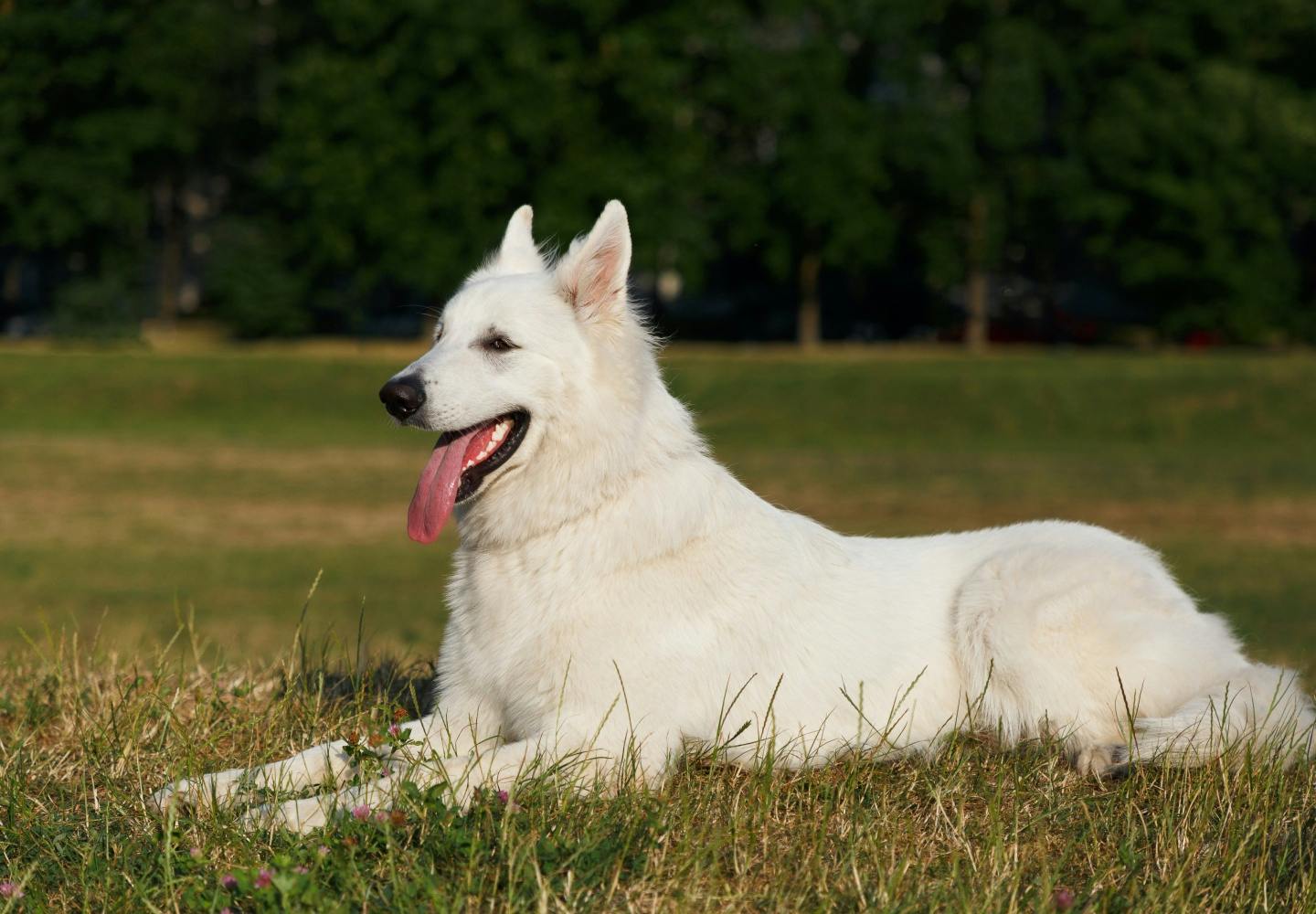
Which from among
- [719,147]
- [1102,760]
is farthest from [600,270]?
[719,147]

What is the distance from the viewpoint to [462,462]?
212 inches

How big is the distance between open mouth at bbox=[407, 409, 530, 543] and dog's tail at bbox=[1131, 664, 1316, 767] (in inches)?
97.2

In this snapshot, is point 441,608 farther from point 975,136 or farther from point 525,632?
point 975,136

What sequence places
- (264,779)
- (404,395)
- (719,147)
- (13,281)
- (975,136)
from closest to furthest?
(264,779) < (404,395) < (975,136) < (719,147) < (13,281)

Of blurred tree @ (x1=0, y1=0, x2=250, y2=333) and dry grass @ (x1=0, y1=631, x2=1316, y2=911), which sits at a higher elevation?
blurred tree @ (x1=0, y1=0, x2=250, y2=333)

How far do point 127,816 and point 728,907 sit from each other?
1966mm

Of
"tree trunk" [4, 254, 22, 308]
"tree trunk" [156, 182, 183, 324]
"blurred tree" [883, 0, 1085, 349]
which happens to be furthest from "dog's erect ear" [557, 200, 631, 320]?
"tree trunk" [4, 254, 22, 308]

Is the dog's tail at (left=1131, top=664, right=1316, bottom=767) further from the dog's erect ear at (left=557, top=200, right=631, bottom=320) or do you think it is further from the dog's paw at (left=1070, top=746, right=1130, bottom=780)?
the dog's erect ear at (left=557, top=200, right=631, bottom=320)

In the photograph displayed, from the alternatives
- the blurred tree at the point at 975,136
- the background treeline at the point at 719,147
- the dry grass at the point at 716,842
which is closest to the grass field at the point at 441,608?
the dry grass at the point at 716,842

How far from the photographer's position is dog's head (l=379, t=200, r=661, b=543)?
17.4ft

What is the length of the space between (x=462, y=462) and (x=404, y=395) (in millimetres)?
343

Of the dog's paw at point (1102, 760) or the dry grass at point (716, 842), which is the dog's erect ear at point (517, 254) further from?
the dog's paw at point (1102, 760)

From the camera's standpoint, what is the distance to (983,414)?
3803 cm

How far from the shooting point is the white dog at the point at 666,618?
17.0ft
